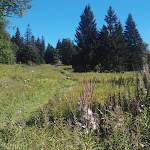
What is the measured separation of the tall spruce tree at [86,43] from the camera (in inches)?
1215

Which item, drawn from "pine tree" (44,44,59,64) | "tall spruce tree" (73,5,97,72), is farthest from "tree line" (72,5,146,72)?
"pine tree" (44,44,59,64)

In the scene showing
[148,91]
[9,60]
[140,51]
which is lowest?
[148,91]

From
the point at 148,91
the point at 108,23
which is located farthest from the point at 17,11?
the point at 108,23

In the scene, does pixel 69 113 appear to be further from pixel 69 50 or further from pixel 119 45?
pixel 69 50

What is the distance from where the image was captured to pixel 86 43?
32.5 m

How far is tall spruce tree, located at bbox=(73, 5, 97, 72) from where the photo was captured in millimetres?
30859

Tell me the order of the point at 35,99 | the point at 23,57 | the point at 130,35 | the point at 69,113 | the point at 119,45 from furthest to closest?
the point at 23,57
the point at 130,35
the point at 119,45
the point at 35,99
the point at 69,113

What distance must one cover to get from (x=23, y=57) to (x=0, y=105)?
4194 centimetres

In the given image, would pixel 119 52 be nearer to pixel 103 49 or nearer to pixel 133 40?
pixel 103 49

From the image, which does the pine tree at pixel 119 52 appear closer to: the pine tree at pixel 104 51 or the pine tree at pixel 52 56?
the pine tree at pixel 104 51

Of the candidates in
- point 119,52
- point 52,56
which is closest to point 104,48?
point 119,52

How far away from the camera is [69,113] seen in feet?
15.6

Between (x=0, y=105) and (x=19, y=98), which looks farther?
(x=19, y=98)

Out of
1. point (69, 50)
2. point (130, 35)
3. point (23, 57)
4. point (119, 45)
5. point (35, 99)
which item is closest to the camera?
point (35, 99)
